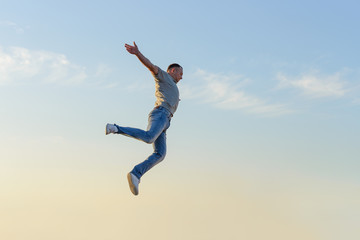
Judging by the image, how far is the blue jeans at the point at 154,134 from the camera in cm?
1168

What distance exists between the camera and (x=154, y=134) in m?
11.9

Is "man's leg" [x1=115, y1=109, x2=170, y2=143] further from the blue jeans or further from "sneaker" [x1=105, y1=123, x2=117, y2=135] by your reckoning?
"sneaker" [x1=105, y1=123, x2=117, y2=135]


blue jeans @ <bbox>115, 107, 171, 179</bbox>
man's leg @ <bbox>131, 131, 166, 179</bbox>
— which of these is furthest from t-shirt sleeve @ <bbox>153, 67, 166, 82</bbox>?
man's leg @ <bbox>131, 131, 166, 179</bbox>

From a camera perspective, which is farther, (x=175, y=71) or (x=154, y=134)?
(x=175, y=71)

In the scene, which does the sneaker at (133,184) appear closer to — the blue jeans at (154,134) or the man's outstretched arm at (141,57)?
the blue jeans at (154,134)

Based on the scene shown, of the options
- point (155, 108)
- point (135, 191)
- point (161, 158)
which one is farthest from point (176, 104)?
point (135, 191)

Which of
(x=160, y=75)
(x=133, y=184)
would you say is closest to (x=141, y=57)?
(x=160, y=75)

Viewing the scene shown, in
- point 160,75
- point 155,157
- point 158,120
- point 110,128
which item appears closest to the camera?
point 110,128

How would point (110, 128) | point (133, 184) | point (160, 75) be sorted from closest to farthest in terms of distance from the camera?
point (110, 128) < point (133, 184) < point (160, 75)

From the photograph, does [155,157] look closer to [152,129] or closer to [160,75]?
[152,129]

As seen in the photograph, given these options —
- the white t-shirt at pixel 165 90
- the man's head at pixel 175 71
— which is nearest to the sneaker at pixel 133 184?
the white t-shirt at pixel 165 90

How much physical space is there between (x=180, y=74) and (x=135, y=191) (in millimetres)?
3109

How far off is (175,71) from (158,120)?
1.45 meters

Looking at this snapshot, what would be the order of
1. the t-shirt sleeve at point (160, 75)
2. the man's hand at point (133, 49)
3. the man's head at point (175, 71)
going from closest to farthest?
1. the man's hand at point (133, 49)
2. the t-shirt sleeve at point (160, 75)
3. the man's head at point (175, 71)
